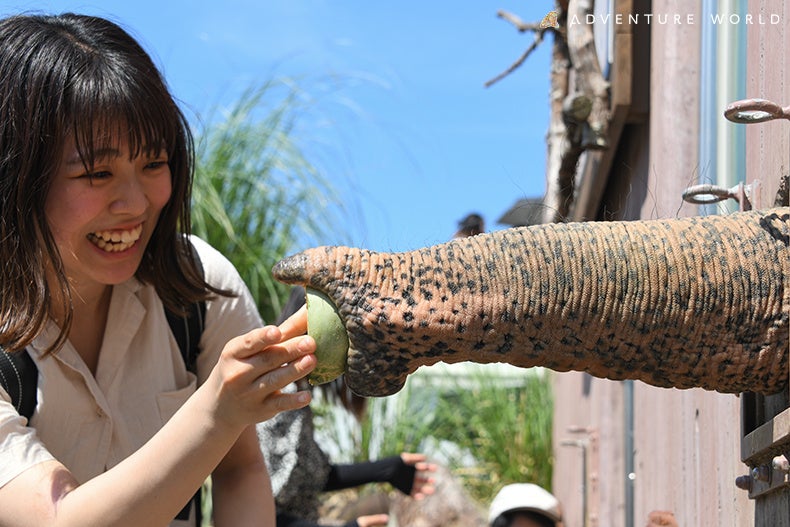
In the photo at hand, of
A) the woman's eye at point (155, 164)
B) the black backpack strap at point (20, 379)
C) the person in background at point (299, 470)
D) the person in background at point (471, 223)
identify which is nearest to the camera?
the black backpack strap at point (20, 379)

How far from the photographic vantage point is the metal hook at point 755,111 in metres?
1.75

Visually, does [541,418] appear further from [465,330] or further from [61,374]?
[465,330]

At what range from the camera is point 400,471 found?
4828 mm

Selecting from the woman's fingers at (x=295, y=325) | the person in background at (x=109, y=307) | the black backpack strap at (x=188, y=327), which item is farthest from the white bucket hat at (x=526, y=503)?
the woman's fingers at (x=295, y=325)

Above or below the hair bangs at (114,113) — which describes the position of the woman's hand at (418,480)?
below

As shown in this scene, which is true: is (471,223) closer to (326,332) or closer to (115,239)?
(115,239)

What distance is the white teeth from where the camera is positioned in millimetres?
2484

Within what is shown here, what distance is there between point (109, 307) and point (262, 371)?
0.88m

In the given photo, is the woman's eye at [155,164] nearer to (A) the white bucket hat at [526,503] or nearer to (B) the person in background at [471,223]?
(A) the white bucket hat at [526,503]

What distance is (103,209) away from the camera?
2441 mm

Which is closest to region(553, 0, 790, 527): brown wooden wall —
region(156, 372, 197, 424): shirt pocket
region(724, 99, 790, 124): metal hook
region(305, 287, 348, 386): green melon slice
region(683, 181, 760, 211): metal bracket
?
region(683, 181, 760, 211): metal bracket

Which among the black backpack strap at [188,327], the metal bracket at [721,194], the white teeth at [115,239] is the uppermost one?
the metal bracket at [721,194]

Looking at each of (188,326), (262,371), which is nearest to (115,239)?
(188,326)

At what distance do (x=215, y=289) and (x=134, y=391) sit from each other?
0.30m
